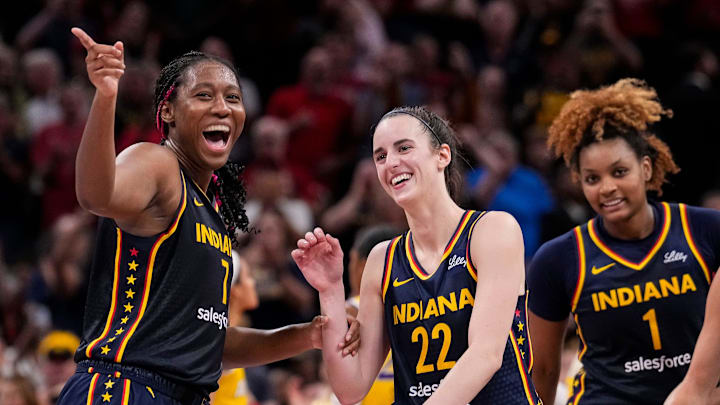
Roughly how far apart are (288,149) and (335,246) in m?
6.21

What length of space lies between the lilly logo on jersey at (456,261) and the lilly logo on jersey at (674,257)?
4.44 ft

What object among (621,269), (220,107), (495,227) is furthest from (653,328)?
(220,107)

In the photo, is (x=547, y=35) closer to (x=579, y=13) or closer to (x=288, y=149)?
(x=579, y=13)

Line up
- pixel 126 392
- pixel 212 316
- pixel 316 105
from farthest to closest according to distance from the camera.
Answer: pixel 316 105, pixel 212 316, pixel 126 392

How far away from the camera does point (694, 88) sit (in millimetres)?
9500

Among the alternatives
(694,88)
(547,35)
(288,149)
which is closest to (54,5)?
(288,149)

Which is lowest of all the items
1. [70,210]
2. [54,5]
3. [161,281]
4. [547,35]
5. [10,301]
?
[161,281]

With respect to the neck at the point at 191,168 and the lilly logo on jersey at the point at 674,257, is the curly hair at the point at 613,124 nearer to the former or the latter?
the lilly logo on jersey at the point at 674,257

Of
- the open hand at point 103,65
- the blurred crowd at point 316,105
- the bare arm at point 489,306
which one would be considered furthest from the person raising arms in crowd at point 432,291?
the blurred crowd at point 316,105

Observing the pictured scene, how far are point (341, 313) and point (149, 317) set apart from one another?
0.99 meters

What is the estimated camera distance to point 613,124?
5223 millimetres

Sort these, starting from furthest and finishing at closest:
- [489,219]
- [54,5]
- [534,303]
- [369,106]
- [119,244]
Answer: [54,5] → [369,106] → [534,303] → [489,219] → [119,244]

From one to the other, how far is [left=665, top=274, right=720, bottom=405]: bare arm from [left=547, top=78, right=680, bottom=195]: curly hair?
1261 mm

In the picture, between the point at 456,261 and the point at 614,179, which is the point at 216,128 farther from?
the point at 614,179
